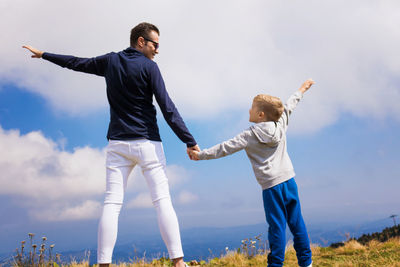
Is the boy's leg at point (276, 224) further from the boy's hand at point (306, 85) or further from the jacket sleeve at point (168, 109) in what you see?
the boy's hand at point (306, 85)

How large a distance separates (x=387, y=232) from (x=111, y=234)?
7.69m

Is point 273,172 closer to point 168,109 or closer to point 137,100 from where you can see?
point 168,109

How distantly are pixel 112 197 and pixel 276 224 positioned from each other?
1.93 m

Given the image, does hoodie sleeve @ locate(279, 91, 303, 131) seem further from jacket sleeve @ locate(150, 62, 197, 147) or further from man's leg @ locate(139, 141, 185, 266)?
man's leg @ locate(139, 141, 185, 266)

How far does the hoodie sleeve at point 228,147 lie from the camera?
4.07 meters

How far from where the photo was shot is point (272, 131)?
4.05 meters

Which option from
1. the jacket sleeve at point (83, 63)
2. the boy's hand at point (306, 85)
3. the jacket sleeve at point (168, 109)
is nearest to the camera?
the jacket sleeve at point (168, 109)

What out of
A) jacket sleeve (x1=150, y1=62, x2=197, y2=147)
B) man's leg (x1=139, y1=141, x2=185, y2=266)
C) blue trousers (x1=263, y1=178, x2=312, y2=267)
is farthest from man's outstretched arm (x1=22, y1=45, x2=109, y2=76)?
blue trousers (x1=263, y1=178, x2=312, y2=267)

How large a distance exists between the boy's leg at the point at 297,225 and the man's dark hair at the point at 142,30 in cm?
254

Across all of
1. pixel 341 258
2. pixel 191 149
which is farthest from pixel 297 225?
pixel 341 258

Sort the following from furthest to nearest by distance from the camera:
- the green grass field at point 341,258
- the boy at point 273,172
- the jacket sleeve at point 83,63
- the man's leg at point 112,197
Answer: the green grass field at point 341,258 → the jacket sleeve at point 83,63 → the boy at point 273,172 → the man's leg at point 112,197

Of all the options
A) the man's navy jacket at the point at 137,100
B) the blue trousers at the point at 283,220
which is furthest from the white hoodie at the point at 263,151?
the man's navy jacket at the point at 137,100

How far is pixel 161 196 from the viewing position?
4.01m

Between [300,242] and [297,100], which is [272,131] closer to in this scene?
[297,100]
